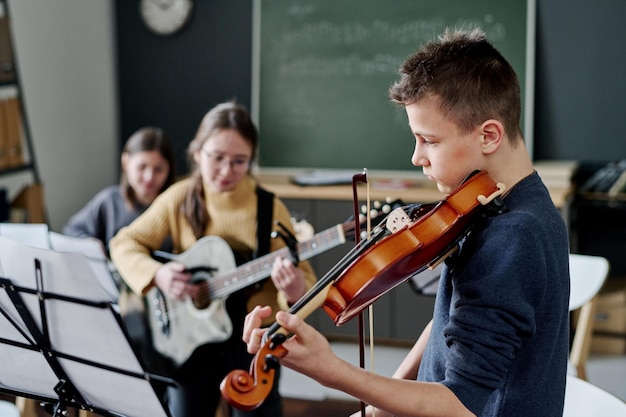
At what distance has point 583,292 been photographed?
2.50 meters

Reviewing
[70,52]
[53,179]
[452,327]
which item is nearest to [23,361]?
[452,327]

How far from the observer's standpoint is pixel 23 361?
1.69 metres

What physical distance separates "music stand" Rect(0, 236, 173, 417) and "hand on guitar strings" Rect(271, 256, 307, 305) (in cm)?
61

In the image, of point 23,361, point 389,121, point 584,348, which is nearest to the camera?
point 23,361

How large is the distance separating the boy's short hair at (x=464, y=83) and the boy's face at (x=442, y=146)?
0.01m

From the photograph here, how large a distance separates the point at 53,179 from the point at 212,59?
1.12m

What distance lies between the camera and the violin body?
1108mm

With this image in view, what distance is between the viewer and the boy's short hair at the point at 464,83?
1.14 metres

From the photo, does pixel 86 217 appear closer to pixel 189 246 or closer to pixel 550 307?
pixel 189 246

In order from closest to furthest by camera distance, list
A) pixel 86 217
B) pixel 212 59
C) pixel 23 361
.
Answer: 1. pixel 23 361
2. pixel 86 217
3. pixel 212 59

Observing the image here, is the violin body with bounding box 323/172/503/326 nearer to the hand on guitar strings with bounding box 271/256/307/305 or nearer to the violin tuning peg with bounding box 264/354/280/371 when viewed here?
the violin tuning peg with bounding box 264/354/280/371

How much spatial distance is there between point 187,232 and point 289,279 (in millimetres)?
417

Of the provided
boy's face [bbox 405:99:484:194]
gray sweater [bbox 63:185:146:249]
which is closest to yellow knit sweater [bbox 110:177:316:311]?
gray sweater [bbox 63:185:146:249]

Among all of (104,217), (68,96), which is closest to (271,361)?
(104,217)
